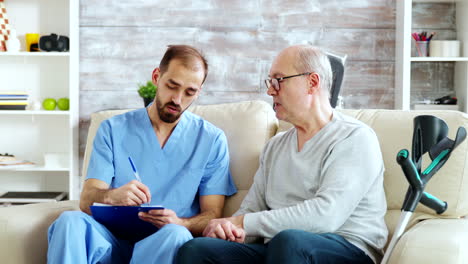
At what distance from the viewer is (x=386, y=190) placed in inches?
76.9

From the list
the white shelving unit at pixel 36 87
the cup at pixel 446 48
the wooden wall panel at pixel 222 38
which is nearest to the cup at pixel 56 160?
the white shelving unit at pixel 36 87

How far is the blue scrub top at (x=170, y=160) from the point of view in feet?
6.82

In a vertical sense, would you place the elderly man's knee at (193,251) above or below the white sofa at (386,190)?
below

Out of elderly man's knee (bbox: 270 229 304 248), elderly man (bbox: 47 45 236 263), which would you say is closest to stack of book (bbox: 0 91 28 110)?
elderly man (bbox: 47 45 236 263)

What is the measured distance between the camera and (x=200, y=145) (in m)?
2.11

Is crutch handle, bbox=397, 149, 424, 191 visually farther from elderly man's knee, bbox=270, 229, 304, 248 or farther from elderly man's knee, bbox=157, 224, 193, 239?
elderly man's knee, bbox=157, 224, 193, 239

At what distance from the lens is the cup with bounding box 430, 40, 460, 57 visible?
12.1ft

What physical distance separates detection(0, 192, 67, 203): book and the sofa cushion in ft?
4.96

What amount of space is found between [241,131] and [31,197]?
6.41 ft

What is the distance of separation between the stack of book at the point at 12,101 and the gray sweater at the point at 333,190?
2.27m

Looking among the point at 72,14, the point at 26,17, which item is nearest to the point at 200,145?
the point at 72,14

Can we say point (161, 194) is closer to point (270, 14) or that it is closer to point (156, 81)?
point (156, 81)

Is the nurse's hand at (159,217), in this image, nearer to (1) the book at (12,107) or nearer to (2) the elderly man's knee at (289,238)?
(2) the elderly man's knee at (289,238)

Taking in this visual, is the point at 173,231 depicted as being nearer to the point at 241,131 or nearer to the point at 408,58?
the point at 241,131
